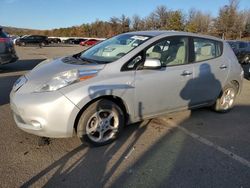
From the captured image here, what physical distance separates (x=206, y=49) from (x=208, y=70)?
42 centimetres

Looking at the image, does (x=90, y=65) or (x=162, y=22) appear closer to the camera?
(x=90, y=65)

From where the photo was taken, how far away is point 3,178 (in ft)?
10.3

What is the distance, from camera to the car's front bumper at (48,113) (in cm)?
356

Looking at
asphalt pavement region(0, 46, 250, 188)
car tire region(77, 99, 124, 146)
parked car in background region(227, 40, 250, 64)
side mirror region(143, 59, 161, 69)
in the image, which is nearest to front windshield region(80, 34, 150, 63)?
side mirror region(143, 59, 161, 69)

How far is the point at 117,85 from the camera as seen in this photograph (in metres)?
3.94

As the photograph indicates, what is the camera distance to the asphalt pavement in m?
3.15

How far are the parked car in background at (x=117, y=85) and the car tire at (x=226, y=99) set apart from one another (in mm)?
296

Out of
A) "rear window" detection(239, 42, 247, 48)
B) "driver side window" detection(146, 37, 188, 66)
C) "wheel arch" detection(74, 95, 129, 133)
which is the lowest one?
"wheel arch" detection(74, 95, 129, 133)

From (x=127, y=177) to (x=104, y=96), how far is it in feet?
3.93

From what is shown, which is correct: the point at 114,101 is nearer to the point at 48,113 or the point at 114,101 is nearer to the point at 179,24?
the point at 48,113

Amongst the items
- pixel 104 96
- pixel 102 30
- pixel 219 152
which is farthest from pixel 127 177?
pixel 102 30

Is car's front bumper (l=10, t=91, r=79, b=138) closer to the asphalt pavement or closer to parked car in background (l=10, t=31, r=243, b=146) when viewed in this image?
parked car in background (l=10, t=31, r=243, b=146)

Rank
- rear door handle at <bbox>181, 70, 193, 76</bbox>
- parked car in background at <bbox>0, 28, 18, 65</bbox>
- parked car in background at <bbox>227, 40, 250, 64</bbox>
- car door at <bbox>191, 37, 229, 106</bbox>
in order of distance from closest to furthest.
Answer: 1. rear door handle at <bbox>181, 70, 193, 76</bbox>
2. car door at <bbox>191, 37, 229, 106</bbox>
3. parked car in background at <bbox>0, 28, 18, 65</bbox>
4. parked car in background at <bbox>227, 40, 250, 64</bbox>

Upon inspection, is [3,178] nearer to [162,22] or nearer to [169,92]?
[169,92]
